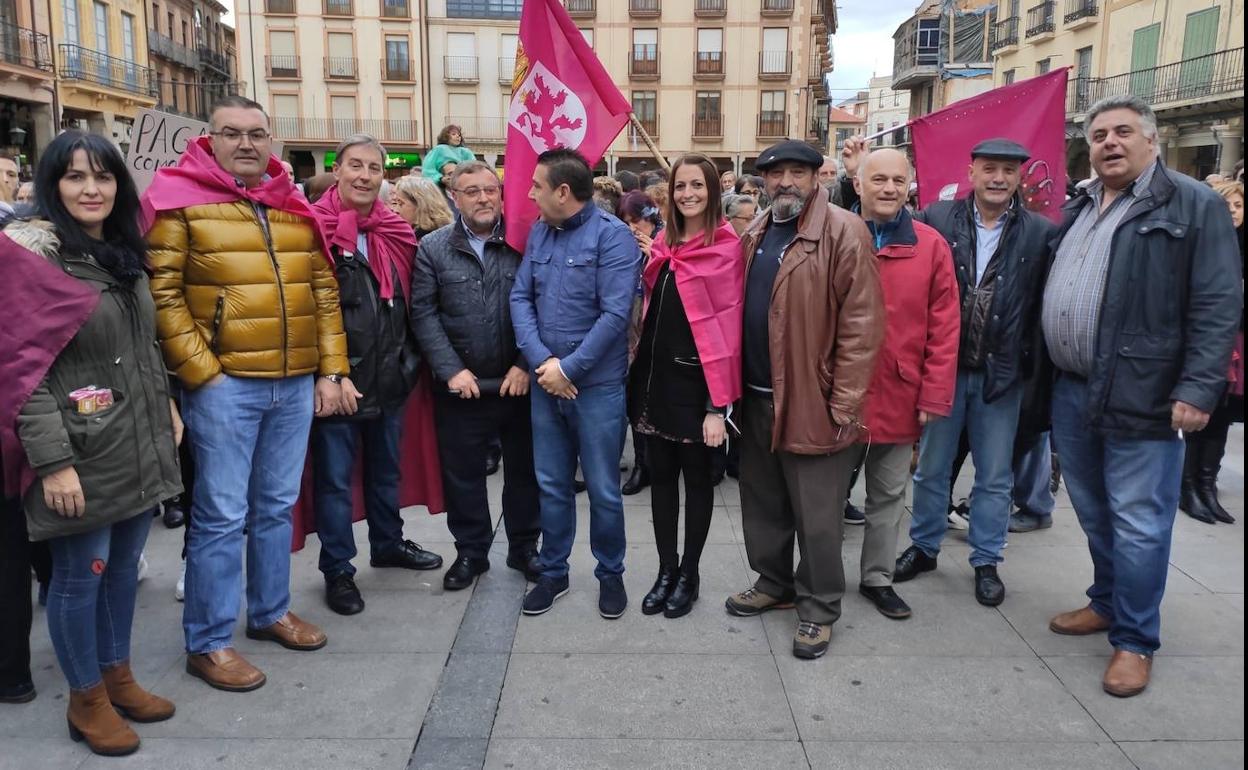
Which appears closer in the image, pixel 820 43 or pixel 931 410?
pixel 931 410

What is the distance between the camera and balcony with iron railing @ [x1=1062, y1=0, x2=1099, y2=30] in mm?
28250

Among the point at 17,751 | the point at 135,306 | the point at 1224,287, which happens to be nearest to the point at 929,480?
the point at 1224,287

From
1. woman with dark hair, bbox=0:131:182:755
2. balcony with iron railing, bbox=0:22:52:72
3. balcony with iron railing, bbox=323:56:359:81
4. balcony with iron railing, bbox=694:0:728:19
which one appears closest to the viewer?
woman with dark hair, bbox=0:131:182:755

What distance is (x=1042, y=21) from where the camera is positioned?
103 feet

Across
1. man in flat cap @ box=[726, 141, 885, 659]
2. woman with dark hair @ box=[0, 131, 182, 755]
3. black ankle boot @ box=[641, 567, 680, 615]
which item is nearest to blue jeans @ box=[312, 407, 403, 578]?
woman with dark hair @ box=[0, 131, 182, 755]

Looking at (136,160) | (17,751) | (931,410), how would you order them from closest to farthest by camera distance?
(17,751), (931,410), (136,160)

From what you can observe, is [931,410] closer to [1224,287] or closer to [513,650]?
[1224,287]

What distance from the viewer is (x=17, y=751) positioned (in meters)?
2.98

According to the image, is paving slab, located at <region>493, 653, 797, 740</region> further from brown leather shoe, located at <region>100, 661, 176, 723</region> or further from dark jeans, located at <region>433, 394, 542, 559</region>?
brown leather shoe, located at <region>100, 661, 176, 723</region>

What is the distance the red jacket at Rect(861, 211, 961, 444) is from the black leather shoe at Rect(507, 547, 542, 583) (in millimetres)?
1778

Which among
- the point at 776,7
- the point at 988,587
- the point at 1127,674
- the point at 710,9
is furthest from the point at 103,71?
the point at 1127,674

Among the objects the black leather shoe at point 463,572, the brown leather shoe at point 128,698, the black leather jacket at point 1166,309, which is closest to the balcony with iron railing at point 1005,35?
the black leather jacket at point 1166,309

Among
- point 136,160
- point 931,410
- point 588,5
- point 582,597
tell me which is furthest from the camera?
point 588,5

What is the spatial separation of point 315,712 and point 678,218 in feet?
7.90
